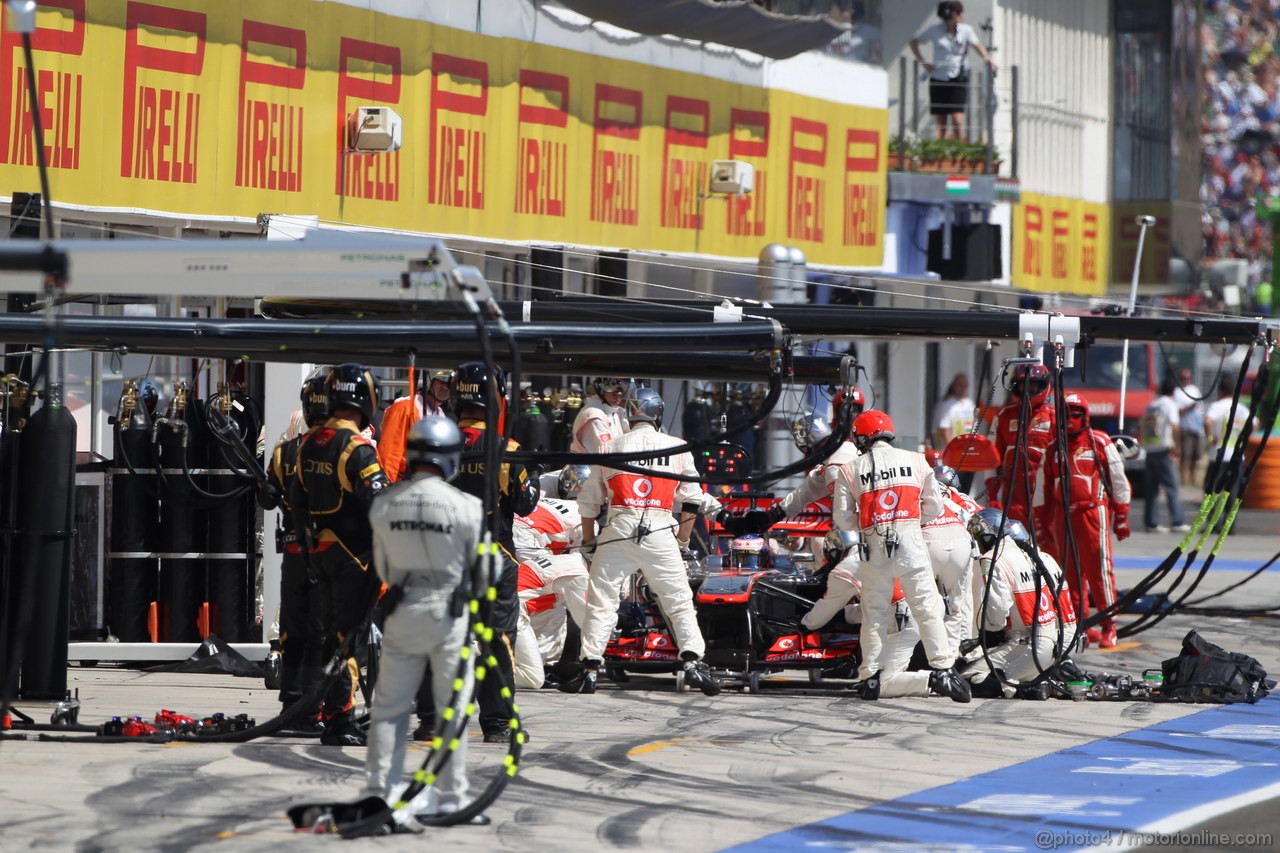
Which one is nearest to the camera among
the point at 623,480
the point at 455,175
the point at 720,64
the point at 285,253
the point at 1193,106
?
the point at 285,253

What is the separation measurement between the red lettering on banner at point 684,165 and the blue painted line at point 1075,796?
1090 cm

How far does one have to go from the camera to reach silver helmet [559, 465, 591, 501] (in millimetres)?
13891

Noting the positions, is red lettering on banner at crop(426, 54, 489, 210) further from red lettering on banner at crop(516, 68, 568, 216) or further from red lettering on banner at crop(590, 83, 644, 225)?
red lettering on banner at crop(590, 83, 644, 225)

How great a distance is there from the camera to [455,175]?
1816 cm

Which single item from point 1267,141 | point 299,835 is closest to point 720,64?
point 299,835

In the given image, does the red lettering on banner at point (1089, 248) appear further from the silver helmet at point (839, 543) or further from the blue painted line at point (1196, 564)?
the silver helmet at point (839, 543)

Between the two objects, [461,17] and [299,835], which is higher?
[461,17]

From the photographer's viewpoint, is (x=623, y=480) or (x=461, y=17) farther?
(x=461, y=17)

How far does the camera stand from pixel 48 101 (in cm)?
1384

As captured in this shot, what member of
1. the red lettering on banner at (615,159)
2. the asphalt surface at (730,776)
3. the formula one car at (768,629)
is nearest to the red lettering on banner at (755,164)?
the red lettering on banner at (615,159)

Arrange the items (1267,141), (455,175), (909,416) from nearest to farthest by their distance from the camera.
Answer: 1. (455,175)
2. (909,416)
3. (1267,141)

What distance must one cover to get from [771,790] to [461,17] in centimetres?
1059

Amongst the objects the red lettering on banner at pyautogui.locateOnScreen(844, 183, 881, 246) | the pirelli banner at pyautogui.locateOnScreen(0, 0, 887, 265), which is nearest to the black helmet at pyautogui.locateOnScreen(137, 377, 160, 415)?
the pirelli banner at pyautogui.locateOnScreen(0, 0, 887, 265)

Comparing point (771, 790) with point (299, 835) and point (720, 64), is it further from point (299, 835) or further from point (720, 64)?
point (720, 64)
